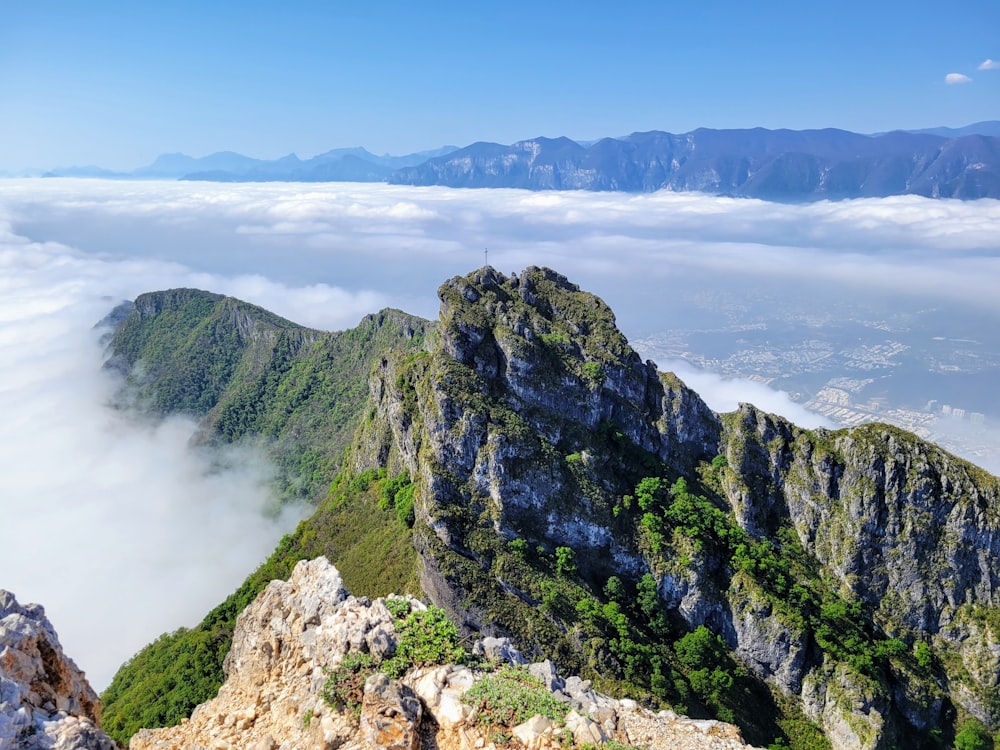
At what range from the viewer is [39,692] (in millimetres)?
14102

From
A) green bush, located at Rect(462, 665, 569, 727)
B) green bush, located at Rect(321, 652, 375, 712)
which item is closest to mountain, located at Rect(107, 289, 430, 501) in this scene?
green bush, located at Rect(321, 652, 375, 712)

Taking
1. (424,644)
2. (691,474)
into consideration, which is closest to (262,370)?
(691,474)

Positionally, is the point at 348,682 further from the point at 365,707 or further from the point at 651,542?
the point at 651,542

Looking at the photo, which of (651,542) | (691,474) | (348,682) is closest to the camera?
(348,682)

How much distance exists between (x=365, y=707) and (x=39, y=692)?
762cm

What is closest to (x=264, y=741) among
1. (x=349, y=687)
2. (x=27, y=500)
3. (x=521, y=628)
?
(x=349, y=687)

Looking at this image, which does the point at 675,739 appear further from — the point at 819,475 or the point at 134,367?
the point at 134,367

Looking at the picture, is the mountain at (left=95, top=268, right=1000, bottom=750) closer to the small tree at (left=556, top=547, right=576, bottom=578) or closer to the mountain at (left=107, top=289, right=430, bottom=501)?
the small tree at (left=556, top=547, right=576, bottom=578)

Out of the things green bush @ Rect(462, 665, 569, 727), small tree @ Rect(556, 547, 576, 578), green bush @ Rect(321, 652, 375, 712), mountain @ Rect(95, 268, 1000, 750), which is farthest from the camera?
small tree @ Rect(556, 547, 576, 578)

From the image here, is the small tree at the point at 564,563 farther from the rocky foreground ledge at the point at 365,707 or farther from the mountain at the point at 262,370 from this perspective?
the mountain at the point at 262,370

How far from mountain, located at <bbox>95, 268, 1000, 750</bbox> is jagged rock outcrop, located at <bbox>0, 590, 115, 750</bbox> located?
104 ft

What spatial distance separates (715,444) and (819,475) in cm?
1067

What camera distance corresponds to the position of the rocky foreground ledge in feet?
50.2

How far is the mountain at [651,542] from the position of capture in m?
49.7
